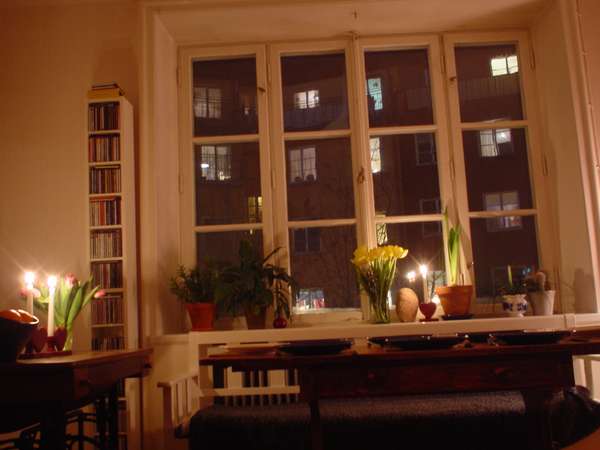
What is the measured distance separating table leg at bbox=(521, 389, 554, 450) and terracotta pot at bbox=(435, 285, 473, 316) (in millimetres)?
930

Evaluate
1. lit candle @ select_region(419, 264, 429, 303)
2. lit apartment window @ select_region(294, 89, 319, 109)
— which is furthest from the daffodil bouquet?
lit apartment window @ select_region(294, 89, 319, 109)

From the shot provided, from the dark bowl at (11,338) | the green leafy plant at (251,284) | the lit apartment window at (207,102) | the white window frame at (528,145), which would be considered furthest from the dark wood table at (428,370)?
the lit apartment window at (207,102)

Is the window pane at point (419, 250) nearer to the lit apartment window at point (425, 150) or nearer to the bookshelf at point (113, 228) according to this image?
the lit apartment window at point (425, 150)

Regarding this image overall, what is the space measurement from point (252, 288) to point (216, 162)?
0.94m

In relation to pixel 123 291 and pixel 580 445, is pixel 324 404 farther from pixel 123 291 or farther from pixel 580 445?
pixel 580 445

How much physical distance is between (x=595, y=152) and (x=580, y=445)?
10.2ft

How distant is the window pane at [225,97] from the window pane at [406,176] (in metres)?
0.83

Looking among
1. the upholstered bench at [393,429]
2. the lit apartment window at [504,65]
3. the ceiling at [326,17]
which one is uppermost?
the ceiling at [326,17]

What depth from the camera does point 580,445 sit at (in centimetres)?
73

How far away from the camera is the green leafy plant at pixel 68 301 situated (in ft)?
10.0

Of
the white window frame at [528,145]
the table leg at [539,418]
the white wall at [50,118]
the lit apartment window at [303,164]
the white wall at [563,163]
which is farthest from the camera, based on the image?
the lit apartment window at [303,164]

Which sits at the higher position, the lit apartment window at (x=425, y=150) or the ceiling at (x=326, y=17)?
the ceiling at (x=326, y=17)

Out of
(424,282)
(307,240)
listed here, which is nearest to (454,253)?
(424,282)

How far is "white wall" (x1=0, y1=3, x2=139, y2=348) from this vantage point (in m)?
3.54
